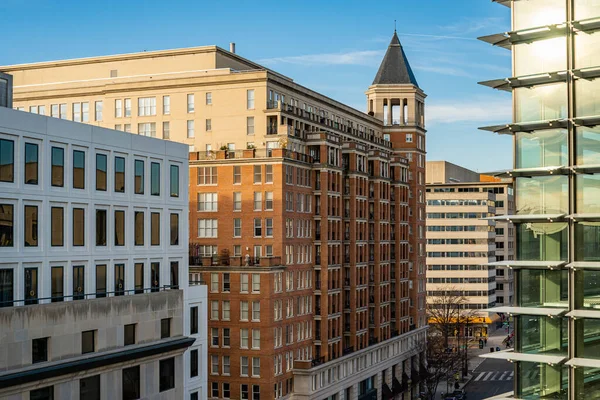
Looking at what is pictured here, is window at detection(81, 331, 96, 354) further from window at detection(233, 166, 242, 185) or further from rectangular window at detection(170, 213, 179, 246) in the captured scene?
window at detection(233, 166, 242, 185)

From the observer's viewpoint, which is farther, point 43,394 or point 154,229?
point 154,229

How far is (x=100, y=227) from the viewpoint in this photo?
5925cm

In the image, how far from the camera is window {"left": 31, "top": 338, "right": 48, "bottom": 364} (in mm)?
50500

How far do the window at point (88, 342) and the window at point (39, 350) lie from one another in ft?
11.0

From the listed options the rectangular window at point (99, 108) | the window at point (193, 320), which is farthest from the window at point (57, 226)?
the rectangular window at point (99, 108)

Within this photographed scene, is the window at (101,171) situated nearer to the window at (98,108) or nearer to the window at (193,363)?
the window at (193,363)

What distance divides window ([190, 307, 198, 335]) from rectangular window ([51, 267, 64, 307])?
14752 millimetres

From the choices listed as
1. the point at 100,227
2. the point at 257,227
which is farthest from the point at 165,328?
the point at 257,227

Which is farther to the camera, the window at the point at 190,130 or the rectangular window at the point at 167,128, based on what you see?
the rectangular window at the point at 167,128

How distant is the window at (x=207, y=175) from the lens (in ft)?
313

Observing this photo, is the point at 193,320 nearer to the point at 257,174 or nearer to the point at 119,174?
the point at 119,174

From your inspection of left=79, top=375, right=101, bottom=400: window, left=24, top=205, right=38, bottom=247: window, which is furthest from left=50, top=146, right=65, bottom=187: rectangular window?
left=79, top=375, right=101, bottom=400: window

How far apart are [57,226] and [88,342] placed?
24.9ft

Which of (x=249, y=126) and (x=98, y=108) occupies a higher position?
(x=98, y=108)
